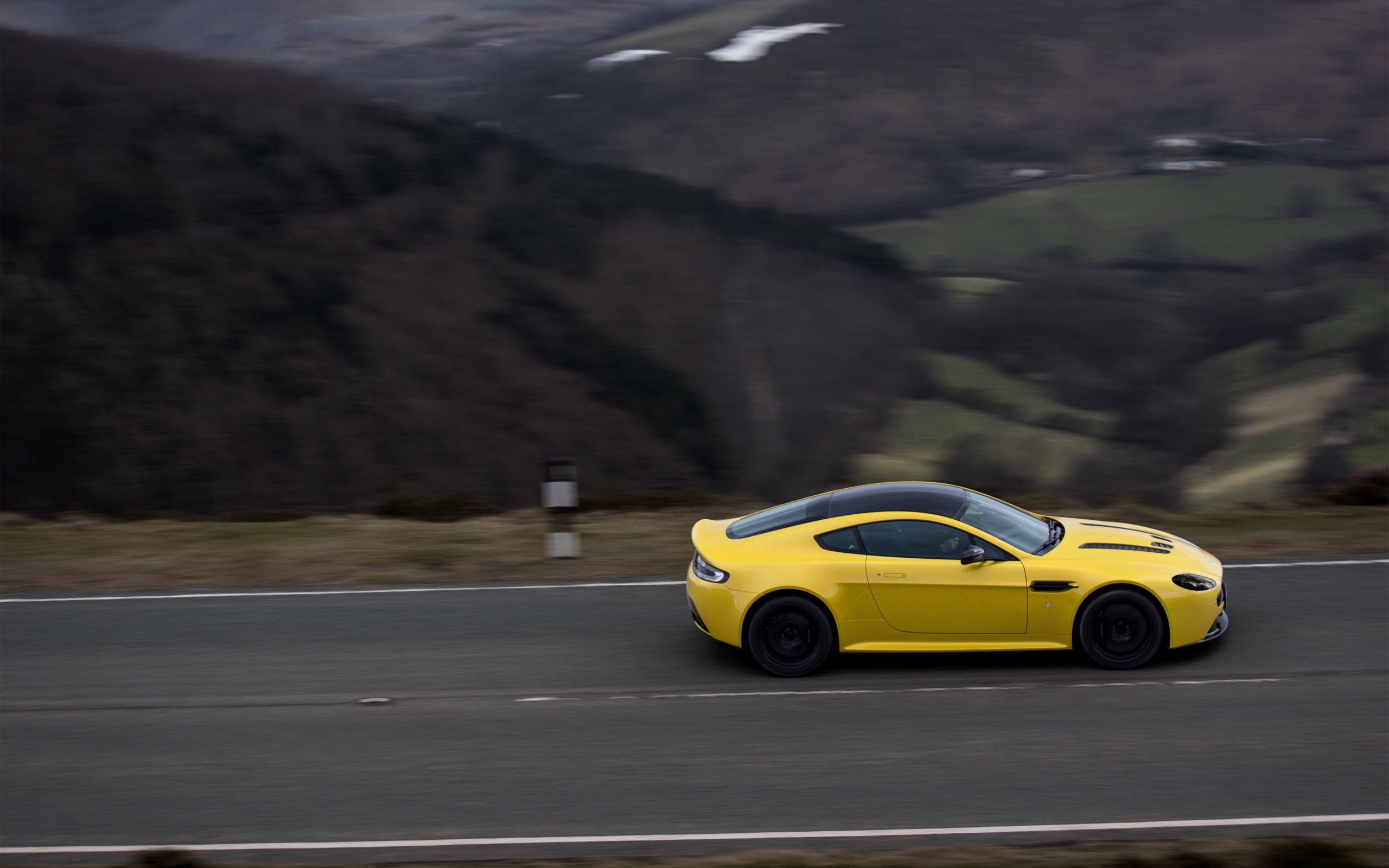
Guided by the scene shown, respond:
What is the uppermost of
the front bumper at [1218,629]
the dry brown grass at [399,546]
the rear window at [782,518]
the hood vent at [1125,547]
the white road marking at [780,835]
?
the rear window at [782,518]

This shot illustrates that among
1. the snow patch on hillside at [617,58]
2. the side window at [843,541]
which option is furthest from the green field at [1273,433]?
the snow patch on hillside at [617,58]

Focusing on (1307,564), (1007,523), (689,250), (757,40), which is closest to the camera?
(1007,523)

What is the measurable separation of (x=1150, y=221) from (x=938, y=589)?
7587cm

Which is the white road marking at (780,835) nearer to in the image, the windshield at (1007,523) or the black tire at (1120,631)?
the black tire at (1120,631)

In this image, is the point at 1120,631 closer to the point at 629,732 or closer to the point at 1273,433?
the point at 629,732

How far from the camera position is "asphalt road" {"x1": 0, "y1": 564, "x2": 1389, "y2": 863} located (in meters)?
6.02

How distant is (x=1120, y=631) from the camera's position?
25.0 feet

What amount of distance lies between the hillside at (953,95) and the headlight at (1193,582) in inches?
2907

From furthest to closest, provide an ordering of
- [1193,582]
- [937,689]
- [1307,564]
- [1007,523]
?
[1307,564]
[1007,523]
[1193,582]
[937,689]

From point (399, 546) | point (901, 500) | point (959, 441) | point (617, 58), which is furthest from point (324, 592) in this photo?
point (617, 58)

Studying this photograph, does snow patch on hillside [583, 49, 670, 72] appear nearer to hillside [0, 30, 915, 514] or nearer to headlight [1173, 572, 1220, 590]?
hillside [0, 30, 915, 514]

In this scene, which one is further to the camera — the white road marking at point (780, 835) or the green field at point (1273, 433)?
the green field at point (1273, 433)

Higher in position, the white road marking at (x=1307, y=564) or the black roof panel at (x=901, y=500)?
the black roof panel at (x=901, y=500)

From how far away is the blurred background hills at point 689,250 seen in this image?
→ 179 ft
